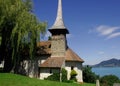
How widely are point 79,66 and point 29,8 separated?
1505 centimetres

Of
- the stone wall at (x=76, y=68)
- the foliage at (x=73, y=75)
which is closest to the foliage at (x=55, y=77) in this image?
the stone wall at (x=76, y=68)

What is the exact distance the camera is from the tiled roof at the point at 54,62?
42.4 meters

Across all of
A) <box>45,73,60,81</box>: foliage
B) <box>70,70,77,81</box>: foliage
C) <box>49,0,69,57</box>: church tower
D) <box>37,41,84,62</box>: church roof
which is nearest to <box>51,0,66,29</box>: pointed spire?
<box>49,0,69,57</box>: church tower

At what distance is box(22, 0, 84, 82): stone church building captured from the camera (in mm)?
43688

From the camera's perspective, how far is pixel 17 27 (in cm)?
3641

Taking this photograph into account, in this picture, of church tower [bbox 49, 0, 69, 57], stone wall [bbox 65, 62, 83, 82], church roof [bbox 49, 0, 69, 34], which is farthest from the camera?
church roof [bbox 49, 0, 69, 34]

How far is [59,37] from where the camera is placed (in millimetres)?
46219

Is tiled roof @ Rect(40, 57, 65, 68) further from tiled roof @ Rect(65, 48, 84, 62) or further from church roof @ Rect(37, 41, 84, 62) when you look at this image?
church roof @ Rect(37, 41, 84, 62)

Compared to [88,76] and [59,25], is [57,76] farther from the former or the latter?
[88,76]

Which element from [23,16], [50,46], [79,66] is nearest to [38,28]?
[23,16]

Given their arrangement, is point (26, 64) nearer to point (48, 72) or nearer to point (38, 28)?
point (48, 72)

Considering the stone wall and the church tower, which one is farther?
the church tower

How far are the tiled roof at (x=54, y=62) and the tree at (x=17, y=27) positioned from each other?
4959 millimetres

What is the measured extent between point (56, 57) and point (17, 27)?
37.9ft
